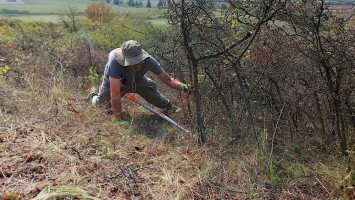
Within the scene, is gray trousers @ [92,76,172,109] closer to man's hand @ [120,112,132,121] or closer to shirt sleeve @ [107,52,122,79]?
man's hand @ [120,112,132,121]

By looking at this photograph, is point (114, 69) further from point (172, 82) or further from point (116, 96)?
point (172, 82)

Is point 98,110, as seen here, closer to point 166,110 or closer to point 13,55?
point 166,110

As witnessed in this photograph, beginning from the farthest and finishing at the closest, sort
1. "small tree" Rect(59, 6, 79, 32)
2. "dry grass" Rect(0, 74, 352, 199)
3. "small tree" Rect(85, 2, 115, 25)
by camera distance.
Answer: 1. "small tree" Rect(85, 2, 115, 25)
2. "small tree" Rect(59, 6, 79, 32)
3. "dry grass" Rect(0, 74, 352, 199)

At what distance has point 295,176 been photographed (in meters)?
3.65

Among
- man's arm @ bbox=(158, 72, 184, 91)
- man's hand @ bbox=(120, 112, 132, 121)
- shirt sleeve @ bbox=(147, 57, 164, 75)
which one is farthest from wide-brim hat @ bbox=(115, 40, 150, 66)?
man's hand @ bbox=(120, 112, 132, 121)

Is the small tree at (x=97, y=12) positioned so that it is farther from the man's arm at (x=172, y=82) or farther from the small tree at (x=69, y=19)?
the man's arm at (x=172, y=82)

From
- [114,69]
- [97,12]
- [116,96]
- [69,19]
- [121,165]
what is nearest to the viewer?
[121,165]

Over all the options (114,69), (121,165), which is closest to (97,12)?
(114,69)

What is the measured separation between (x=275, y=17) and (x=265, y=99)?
133 centimetres

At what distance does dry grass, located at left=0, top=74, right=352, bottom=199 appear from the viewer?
3.10 m

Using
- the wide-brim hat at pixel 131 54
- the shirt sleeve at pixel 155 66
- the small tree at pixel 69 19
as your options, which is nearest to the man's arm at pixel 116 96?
the wide-brim hat at pixel 131 54

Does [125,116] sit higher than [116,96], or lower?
lower

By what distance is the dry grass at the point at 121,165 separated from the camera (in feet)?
10.2

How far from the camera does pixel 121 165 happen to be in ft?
11.2
